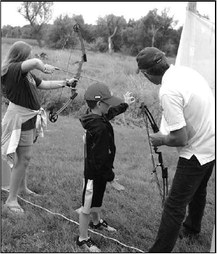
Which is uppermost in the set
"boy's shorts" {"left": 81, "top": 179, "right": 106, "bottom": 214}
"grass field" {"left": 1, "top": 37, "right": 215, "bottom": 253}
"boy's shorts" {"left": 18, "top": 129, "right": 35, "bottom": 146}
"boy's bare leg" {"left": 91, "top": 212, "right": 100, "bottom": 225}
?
"boy's shorts" {"left": 18, "top": 129, "right": 35, "bottom": 146}

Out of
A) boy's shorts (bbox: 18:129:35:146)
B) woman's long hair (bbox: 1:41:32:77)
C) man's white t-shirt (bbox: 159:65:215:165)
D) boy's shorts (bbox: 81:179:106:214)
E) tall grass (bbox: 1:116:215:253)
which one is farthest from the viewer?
boy's shorts (bbox: 18:129:35:146)

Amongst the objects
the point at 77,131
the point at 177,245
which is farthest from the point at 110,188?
the point at 77,131

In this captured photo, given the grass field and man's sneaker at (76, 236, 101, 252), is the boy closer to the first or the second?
man's sneaker at (76, 236, 101, 252)

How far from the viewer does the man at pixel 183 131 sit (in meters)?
2.21

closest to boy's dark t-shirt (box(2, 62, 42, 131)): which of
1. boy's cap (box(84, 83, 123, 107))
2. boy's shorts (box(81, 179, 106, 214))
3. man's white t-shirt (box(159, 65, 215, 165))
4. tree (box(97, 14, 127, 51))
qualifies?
boy's cap (box(84, 83, 123, 107))

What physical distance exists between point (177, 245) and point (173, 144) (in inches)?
39.5

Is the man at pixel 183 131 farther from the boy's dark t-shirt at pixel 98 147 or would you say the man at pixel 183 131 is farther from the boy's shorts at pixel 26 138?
the boy's shorts at pixel 26 138

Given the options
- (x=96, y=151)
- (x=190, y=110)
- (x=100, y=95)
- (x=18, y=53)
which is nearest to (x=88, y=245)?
(x=96, y=151)

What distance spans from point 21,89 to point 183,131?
1.59 m

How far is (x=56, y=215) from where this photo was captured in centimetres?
315

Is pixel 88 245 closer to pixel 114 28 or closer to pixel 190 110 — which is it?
pixel 190 110

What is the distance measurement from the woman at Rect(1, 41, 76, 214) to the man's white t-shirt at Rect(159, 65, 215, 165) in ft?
4.02

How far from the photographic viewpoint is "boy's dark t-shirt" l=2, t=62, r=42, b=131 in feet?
9.87

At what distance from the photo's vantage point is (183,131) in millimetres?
2191
